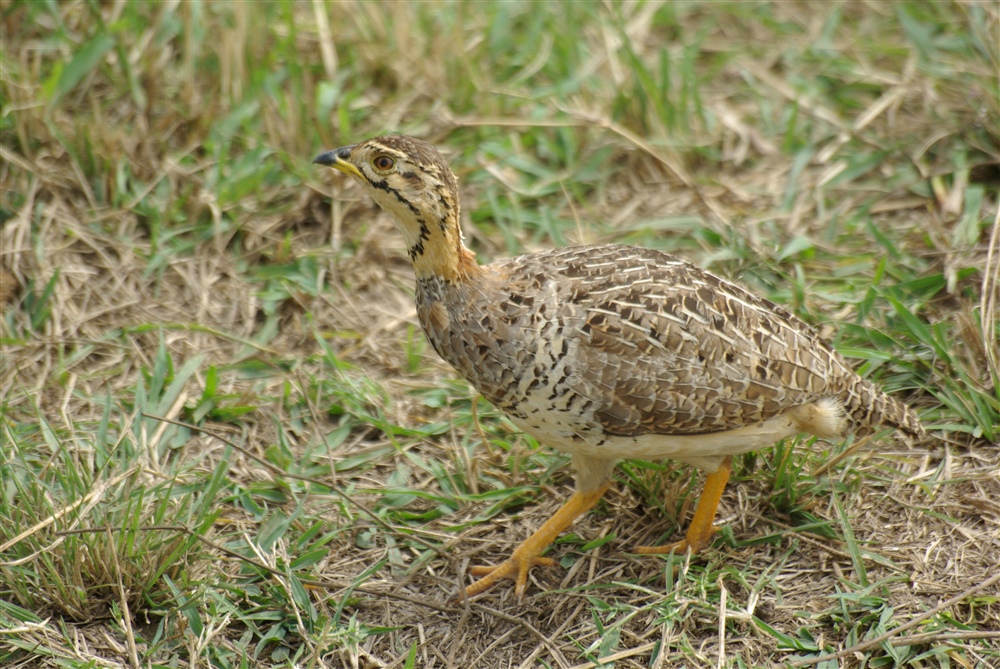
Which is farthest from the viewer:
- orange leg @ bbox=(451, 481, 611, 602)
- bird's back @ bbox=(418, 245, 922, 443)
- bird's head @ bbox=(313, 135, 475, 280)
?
orange leg @ bbox=(451, 481, 611, 602)

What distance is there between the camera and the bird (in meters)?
3.96

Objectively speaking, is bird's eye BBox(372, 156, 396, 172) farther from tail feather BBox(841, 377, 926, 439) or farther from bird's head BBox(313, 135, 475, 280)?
tail feather BBox(841, 377, 926, 439)

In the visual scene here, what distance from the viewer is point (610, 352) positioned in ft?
13.1

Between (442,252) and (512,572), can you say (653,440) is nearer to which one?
(512,572)

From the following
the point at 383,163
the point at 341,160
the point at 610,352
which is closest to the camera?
the point at 610,352

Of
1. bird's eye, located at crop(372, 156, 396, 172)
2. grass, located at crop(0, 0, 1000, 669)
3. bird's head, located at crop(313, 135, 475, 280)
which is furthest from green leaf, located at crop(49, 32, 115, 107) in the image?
bird's eye, located at crop(372, 156, 396, 172)

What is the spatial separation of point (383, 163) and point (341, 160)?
0.73 ft

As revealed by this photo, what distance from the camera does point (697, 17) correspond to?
7.53 m

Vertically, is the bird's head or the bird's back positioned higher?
the bird's head

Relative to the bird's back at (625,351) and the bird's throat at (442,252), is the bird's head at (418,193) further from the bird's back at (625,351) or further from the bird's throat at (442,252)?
the bird's back at (625,351)

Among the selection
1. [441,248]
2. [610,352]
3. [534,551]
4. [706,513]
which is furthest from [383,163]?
[706,513]

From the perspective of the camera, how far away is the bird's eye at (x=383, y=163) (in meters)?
4.12

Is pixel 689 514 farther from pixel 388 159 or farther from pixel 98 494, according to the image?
pixel 98 494

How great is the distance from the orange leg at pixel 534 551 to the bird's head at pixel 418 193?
108 centimetres
